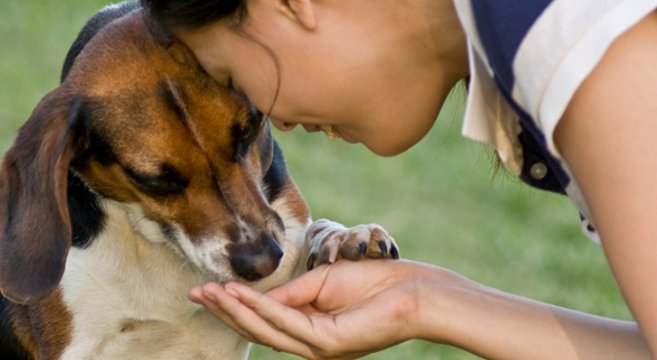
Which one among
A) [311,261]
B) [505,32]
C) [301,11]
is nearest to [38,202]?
[311,261]

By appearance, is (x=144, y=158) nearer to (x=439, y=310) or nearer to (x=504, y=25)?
(x=439, y=310)

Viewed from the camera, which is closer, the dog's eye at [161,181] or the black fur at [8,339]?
the dog's eye at [161,181]

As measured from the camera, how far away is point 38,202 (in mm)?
3459

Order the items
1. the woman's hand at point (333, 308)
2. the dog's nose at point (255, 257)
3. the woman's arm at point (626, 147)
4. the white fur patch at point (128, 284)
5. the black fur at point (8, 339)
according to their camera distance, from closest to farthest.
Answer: the woman's arm at point (626, 147)
the woman's hand at point (333, 308)
the dog's nose at point (255, 257)
the white fur patch at point (128, 284)
the black fur at point (8, 339)

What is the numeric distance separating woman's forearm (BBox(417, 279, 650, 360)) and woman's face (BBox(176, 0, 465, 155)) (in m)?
0.40

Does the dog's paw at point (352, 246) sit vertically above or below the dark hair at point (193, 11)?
below

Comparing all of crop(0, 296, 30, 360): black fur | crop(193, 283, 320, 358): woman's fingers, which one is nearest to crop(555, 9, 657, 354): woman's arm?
crop(193, 283, 320, 358): woman's fingers

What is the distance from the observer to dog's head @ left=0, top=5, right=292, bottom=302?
3453 mm

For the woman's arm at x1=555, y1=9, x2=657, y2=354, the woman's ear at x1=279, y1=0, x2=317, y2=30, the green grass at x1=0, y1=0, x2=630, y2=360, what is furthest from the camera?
the green grass at x1=0, y1=0, x2=630, y2=360

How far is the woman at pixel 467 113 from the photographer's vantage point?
2.26m

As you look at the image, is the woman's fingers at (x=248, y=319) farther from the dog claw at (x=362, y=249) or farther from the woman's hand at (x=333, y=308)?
the dog claw at (x=362, y=249)

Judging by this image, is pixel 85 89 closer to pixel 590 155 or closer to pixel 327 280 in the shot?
pixel 327 280

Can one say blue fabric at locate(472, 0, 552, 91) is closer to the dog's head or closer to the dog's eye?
the dog's head

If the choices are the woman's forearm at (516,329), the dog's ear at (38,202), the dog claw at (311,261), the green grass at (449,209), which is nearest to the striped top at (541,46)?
the woman's forearm at (516,329)
